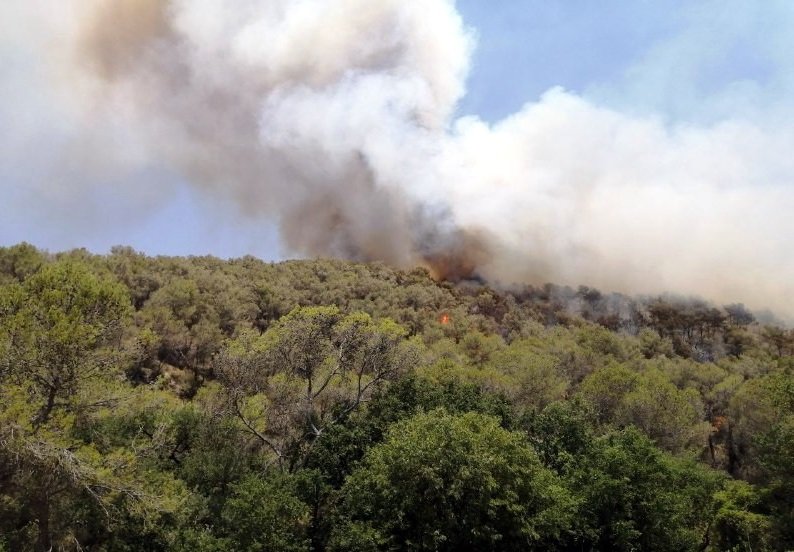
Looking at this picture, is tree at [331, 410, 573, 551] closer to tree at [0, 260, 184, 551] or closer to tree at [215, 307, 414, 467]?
tree at [215, 307, 414, 467]

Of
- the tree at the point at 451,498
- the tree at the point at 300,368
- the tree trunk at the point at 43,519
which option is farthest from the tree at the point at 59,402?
the tree at the point at 300,368

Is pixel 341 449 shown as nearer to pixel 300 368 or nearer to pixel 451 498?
pixel 300 368

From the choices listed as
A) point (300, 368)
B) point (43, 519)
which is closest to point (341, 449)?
point (300, 368)

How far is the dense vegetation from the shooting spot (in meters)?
19.7

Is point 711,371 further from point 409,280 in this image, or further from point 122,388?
point 122,388

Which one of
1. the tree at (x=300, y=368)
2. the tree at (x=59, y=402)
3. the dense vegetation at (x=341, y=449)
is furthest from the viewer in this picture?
the tree at (x=300, y=368)

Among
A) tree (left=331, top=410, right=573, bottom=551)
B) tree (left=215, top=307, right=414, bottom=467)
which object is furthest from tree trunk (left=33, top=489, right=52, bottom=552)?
tree (left=215, top=307, right=414, bottom=467)

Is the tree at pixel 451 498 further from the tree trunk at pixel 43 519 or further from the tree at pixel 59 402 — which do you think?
the tree trunk at pixel 43 519

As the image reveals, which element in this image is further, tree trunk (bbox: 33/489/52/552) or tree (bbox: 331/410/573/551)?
tree (bbox: 331/410/573/551)

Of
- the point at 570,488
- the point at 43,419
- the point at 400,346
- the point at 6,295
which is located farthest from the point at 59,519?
the point at 570,488

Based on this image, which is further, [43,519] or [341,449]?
[341,449]

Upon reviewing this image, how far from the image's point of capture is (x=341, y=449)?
93.1ft

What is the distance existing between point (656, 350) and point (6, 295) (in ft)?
287

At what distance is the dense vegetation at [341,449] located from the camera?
19.7 meters
